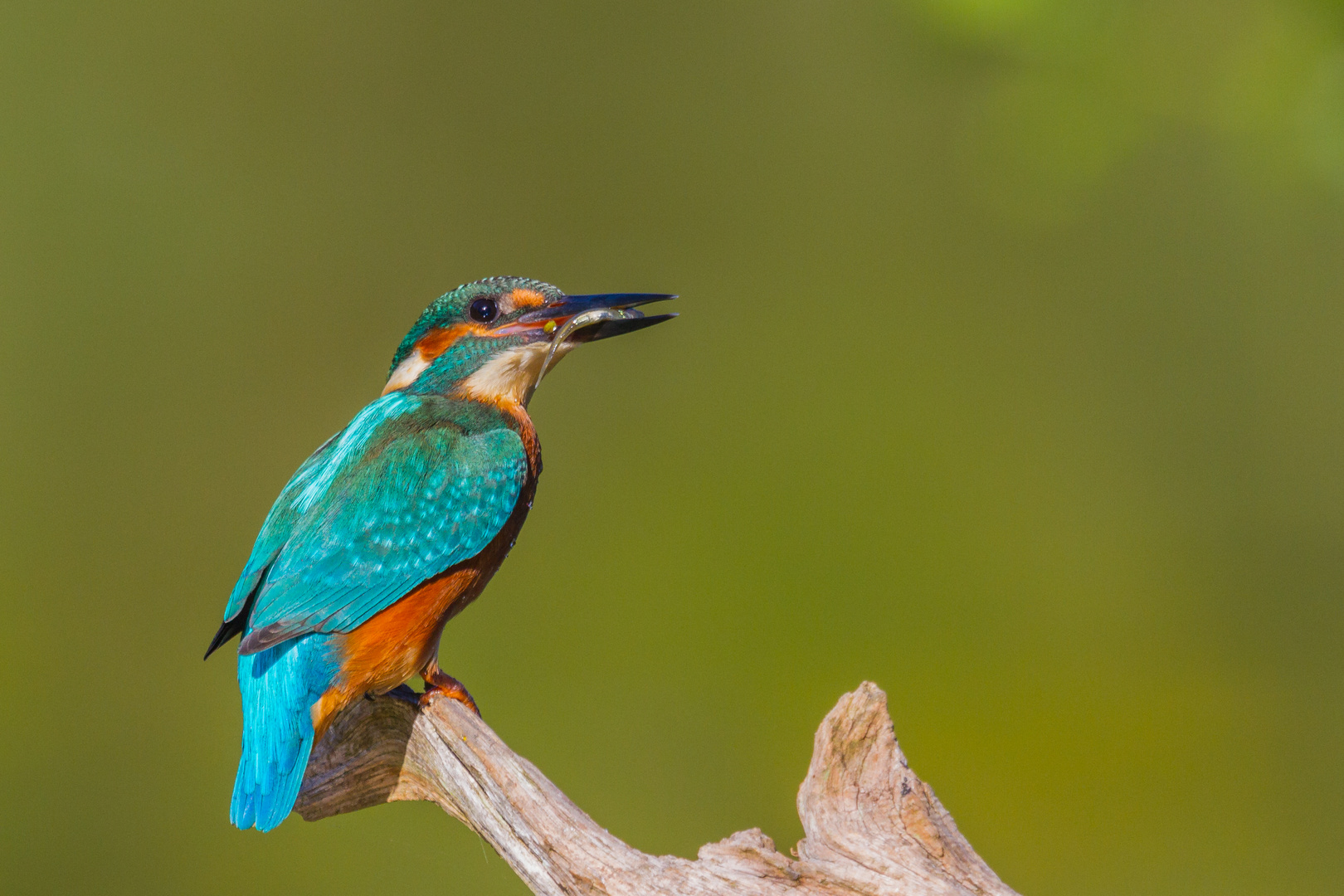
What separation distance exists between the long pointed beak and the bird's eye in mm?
39

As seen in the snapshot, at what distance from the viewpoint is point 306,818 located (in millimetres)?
1670

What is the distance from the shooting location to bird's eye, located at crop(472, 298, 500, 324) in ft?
5.62

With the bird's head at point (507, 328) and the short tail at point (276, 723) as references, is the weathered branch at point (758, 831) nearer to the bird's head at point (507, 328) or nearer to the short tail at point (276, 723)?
the short tail at point (276, 723)

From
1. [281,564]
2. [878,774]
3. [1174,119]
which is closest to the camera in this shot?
[878,774]

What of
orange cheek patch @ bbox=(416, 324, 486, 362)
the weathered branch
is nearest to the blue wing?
orange cheek patch @ bbox=(416, 324, 486, 362)

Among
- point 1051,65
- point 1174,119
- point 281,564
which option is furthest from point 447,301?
point 1174,119

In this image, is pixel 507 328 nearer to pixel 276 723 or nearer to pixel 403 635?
pixel 403 635

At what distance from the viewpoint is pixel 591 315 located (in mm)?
1684

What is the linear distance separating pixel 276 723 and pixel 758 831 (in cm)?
58

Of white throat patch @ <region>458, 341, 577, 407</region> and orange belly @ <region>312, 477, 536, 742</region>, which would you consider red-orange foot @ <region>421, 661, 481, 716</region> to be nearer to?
orange belly @ <region>312, 477, 536, 742</region>

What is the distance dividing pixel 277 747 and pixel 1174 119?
243 cm

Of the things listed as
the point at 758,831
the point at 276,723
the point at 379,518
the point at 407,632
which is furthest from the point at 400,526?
the point at 758,831

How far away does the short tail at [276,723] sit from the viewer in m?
1.38

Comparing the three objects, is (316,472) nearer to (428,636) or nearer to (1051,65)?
(428,636)
